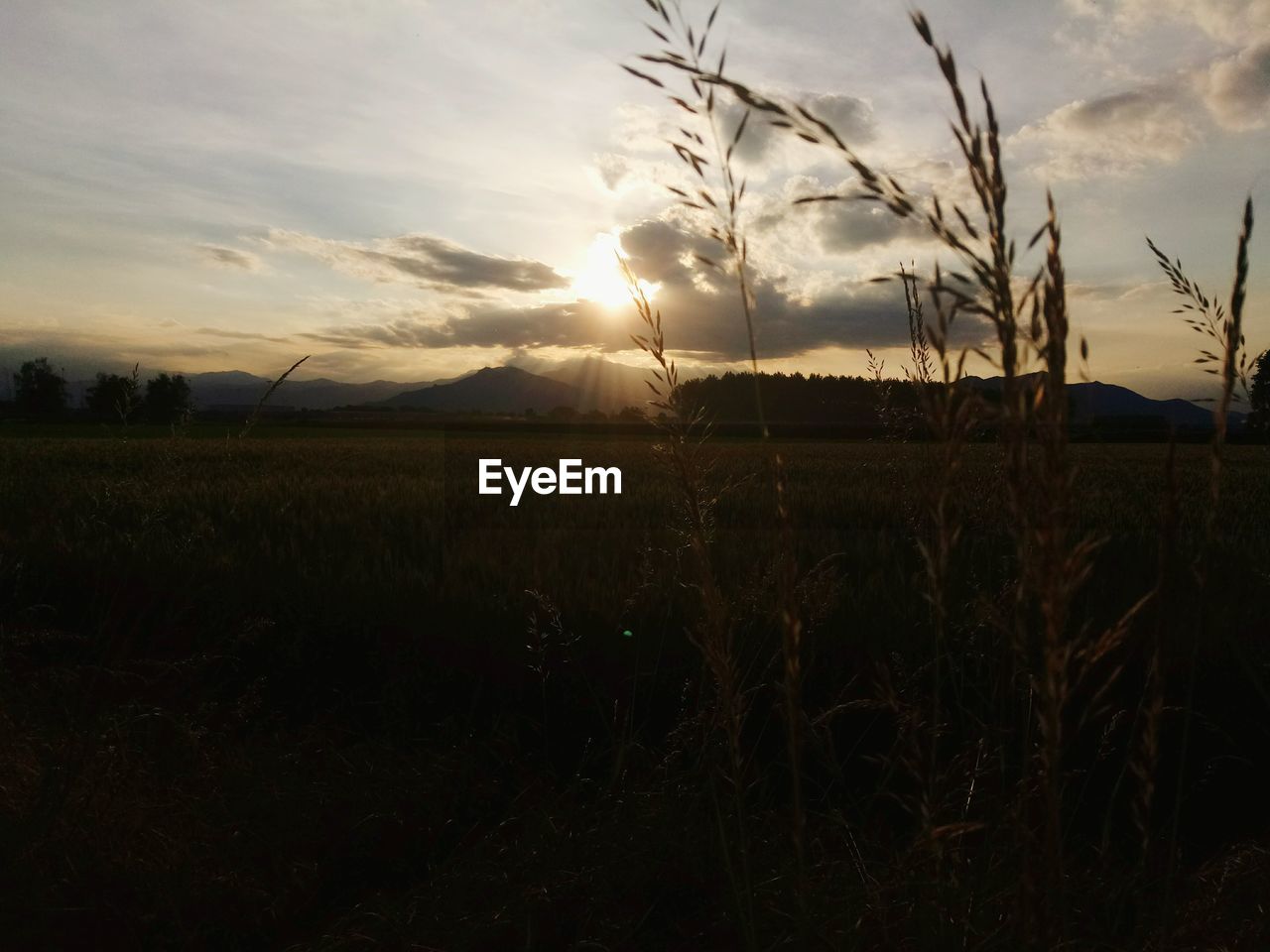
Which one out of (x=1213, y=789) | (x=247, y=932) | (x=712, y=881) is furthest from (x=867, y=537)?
(x=247, y=932)

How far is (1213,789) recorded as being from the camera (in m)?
3.27

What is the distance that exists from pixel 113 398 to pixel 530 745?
2335 millimetres

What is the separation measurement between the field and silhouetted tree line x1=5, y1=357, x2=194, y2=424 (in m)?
0.26

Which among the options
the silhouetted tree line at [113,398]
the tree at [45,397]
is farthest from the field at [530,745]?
the tree at [45,397]

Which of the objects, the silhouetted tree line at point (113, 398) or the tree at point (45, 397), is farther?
the tree at point (45, 397)

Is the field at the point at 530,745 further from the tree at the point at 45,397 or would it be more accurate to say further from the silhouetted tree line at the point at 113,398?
the tree at the point at 45,397

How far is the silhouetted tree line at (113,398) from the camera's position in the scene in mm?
3648

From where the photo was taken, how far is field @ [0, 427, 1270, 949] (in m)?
2.04

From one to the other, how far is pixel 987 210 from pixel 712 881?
192 cm

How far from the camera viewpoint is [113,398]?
11.9 feet

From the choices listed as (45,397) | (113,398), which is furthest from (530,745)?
(45,397)

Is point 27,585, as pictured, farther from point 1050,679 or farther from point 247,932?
point 1050,679

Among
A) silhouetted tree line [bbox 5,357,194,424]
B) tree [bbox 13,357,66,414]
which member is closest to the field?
silhouetted tree line [bbox 5,357,194,424]

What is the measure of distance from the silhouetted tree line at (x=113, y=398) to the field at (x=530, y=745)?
0.87ft
